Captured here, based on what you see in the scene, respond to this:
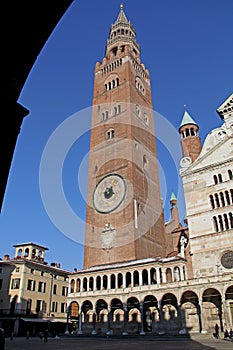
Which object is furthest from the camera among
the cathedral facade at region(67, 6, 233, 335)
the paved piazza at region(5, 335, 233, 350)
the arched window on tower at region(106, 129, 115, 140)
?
the arched window on tower at region(106, 129, 115, 140)

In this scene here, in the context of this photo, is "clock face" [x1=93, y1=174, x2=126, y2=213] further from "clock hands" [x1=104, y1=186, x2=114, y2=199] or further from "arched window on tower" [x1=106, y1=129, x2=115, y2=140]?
"arched window on tower" [x1=106, y1=129, x2=115, y2=140]

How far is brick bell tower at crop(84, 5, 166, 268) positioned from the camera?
144ft

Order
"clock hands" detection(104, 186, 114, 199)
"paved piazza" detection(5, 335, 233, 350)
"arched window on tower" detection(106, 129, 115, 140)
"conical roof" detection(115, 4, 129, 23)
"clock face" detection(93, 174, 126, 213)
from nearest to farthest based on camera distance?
"paved piazza" detection(5, 335, 233, 350) → "clock face" detection(93, 174, 126, 213) → "clock hands" detection(104, 186, 114, 199) → "arched window on tower" detection(106, 129, 115, 140) → "conical roof" detection(115, 4, 129, 23)

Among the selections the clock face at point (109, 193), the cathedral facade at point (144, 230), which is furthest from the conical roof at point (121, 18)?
the clock face at point (109, 193)

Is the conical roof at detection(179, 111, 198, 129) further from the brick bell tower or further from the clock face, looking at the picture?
the clock face

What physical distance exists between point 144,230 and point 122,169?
10.0 meters

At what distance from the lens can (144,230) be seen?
146ft

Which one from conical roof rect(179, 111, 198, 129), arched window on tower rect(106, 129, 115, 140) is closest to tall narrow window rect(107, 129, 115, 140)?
arched window on tower rect(106, 129, 115, 140)

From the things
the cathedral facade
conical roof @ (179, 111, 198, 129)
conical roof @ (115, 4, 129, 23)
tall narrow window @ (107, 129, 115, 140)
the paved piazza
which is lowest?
the paved piazza

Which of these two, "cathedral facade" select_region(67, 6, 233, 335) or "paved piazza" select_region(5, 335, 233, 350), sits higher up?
"cathedral facade" select_region(67, 6, 233, 335)

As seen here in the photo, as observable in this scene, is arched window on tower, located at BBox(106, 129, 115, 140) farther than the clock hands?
Yes

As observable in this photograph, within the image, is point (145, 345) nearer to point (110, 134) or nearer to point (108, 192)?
point (108, 192)

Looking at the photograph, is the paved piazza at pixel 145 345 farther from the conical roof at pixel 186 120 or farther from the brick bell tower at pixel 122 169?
the conical roof at pixel 186 120

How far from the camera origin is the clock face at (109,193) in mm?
46781
